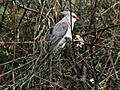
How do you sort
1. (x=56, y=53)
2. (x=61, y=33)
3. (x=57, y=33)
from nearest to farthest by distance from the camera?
(x=56, y=53)
(x=57, y=33)
(x=61, y=33)

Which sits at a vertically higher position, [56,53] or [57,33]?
[57,33]

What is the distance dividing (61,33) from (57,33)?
115 mm

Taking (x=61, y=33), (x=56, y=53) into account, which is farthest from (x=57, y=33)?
(x=56, y=53)

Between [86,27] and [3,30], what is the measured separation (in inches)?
37.7

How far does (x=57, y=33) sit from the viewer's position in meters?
4.86

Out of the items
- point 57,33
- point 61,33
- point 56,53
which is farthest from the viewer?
point 61,33

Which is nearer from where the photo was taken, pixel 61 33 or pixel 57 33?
pixel 57 33

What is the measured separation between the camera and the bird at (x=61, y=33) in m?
4.64

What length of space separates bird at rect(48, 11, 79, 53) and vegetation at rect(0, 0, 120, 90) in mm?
67

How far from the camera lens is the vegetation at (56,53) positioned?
4309mm

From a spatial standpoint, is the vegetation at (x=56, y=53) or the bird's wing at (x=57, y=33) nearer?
the vegetation at (x=56, y=53)

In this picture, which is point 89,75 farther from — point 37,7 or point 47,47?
point 37,7

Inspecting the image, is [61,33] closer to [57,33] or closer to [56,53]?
[57,33]

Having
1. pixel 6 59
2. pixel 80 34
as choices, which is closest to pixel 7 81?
pixel 6 59
